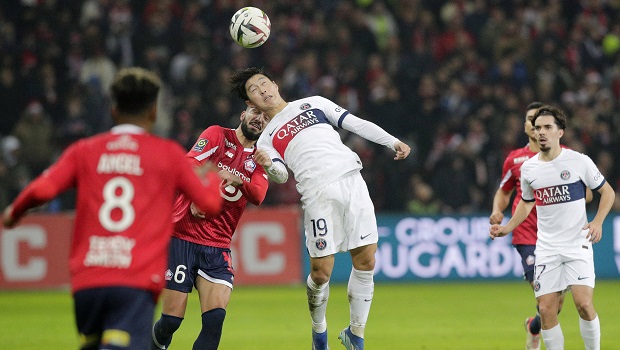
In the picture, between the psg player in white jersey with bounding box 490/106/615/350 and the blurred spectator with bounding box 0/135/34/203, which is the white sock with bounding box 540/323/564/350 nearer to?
the psg player in white jersey with bounding box 490/106/615/350

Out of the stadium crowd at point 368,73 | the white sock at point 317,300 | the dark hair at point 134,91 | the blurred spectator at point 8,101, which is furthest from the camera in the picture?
the stadium crowd at point 368,73

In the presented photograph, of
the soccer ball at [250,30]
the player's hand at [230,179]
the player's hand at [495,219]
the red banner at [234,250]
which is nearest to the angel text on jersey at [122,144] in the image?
the player's hand at [230,179]

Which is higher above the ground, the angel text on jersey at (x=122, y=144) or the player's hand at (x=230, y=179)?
the angel text on jersey at (x=122, y=144)

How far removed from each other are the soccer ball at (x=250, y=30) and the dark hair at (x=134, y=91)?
12.7 feet

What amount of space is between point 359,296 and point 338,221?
2.16ft

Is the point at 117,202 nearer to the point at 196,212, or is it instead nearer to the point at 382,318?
the point at 196,212

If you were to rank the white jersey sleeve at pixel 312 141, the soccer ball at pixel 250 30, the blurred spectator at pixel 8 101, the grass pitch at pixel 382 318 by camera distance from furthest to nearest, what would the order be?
the blurred spectator at pixel 8 101
the grass pitch at pixel 382 318
the soccer ball at pixel 250 30
the white jersey sleeve at pixel 312 141

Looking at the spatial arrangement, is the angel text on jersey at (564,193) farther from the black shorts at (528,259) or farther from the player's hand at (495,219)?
the black shorts at (528,259)

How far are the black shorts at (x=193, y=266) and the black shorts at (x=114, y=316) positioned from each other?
2.42 meters

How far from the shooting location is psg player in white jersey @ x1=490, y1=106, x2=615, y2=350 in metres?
7.73

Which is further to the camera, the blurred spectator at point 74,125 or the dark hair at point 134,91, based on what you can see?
the blurred spectator at point 74,125

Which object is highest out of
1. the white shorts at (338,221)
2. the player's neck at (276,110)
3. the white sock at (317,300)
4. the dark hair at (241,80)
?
the dark hair at (241,80)

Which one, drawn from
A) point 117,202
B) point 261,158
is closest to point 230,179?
point 261,158

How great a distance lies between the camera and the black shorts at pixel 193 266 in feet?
24.2
